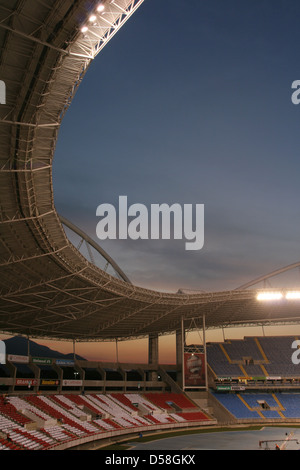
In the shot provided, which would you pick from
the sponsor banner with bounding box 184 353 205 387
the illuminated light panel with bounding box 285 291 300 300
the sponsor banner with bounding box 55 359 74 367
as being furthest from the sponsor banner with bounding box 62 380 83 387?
the illuminated light panel with bounding box 285 291 300 300

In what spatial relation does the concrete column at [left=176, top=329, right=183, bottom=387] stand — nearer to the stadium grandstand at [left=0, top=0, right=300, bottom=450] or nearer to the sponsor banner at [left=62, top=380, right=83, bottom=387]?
the stadium grandstand at [left=0, top=0, right=300, bottom=450]

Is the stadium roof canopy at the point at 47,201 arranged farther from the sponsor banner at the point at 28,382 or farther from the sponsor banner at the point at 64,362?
the sponsor banner at the point at 28,382

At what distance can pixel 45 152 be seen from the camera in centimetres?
2202

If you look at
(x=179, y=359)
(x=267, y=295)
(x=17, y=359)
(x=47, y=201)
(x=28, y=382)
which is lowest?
(x=28, y=382)

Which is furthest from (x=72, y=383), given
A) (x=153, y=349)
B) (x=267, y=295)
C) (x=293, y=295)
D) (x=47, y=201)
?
(x=47, y=201)

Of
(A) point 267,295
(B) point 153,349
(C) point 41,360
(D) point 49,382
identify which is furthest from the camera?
(B) point 153,349

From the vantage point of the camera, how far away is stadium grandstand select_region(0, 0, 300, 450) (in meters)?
17.1

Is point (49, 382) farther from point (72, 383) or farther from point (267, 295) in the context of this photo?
point (267, 295)

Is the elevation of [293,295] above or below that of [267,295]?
below

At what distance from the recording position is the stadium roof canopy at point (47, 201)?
16094mm

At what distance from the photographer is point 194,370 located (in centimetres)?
5816

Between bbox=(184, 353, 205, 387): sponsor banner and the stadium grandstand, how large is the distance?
0.47 ft

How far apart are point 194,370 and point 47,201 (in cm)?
A: 4129

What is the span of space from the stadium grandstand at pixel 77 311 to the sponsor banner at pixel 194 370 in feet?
0.47
